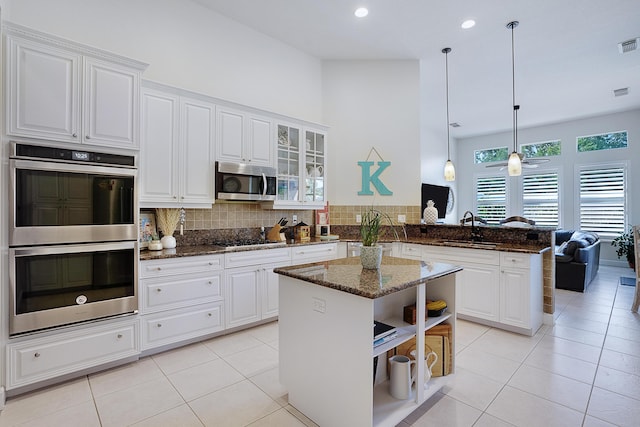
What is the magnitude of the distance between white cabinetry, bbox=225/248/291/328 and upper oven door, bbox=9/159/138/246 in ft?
3.26

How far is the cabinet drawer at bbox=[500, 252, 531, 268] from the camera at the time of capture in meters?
3.18

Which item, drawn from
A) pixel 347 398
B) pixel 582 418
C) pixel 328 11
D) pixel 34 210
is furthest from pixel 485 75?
pixel 34 210

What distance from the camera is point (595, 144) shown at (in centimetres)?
711

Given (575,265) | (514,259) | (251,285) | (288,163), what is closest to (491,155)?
(575,265)

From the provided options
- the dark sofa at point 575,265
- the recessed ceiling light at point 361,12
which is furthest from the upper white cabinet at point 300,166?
the dark sofa at point 575,265

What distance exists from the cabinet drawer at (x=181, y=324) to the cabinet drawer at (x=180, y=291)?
0.23 feet

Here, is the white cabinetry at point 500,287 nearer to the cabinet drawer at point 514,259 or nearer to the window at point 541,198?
the cabinet drawer at point 514,259

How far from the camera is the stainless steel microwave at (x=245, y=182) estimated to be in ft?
11.2

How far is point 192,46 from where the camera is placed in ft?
11.7

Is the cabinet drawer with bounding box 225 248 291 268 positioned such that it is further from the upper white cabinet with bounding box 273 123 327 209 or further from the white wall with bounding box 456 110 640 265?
the white wall with bounding box 456 110 640 265

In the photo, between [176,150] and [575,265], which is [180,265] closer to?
[176,150]

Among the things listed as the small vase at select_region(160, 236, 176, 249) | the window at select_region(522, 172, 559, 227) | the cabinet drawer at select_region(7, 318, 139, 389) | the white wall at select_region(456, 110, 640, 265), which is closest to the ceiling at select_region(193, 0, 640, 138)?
the white wall at select_region(456, 110, 640, 265)

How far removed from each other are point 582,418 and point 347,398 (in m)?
1.49

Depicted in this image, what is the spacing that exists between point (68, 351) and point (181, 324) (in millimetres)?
804
